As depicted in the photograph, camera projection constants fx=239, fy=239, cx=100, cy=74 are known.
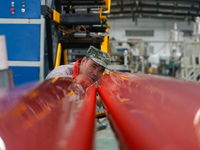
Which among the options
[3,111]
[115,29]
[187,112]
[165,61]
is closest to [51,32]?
[3,111]

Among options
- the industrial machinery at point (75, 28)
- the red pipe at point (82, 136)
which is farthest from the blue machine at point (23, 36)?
the red pipe at point (82, 136)

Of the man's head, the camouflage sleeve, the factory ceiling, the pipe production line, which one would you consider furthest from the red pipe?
the factory ceiling

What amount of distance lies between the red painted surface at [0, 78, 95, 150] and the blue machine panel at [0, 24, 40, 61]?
1.53 m

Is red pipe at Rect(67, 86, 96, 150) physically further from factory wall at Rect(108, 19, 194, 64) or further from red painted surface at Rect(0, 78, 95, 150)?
factory wall at Rect(108, 19, 194, 64)

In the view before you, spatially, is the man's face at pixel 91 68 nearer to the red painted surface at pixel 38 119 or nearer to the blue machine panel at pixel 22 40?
the blue machine panel at pixel 22 40

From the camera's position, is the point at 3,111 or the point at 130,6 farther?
the point at 130,6

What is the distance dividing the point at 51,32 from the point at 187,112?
1.88 m

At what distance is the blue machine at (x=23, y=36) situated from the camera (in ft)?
7.29

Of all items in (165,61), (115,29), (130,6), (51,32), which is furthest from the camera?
(115,29)

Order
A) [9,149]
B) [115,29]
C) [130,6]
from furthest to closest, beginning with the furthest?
1. [115,29]
2. [130,6]
3. [9,149]

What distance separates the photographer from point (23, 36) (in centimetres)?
223

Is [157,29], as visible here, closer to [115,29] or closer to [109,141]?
[115,29]

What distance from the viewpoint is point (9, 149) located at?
382 millimetres

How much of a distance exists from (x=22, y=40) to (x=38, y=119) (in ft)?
6.10
